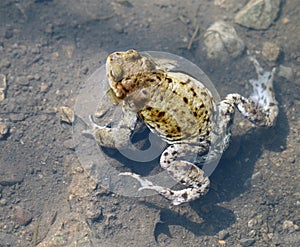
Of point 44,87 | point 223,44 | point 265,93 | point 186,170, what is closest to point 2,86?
point 44,87

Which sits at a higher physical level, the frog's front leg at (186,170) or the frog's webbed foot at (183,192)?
the frog's front leg at (186,170)

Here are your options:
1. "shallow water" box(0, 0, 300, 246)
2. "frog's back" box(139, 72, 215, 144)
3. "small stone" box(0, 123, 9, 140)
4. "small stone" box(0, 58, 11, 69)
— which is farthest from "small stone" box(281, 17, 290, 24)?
"small stone" box(0, 123, 9, 140)

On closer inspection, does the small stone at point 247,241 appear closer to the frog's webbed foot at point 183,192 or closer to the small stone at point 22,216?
the frog's webbed foot at point 183,192

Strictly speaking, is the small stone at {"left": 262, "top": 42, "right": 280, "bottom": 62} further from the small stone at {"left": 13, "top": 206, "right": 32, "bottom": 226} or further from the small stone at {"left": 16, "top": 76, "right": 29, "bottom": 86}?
the small stone at {"left": 13, "top": 206, "right": 32, "bottom": 226}

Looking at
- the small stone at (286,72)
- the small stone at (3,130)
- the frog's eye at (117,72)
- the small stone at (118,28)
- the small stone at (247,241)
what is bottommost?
the small stone at (3,130)

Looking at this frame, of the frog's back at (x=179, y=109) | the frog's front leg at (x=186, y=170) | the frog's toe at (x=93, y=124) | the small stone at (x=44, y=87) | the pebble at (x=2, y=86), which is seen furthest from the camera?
the small stone at (x=44, y=87)

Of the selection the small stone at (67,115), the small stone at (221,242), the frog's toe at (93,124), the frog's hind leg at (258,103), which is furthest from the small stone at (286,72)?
the small stone at (67,115)

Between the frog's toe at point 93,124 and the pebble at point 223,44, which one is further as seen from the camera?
the pebble at point 223,44
